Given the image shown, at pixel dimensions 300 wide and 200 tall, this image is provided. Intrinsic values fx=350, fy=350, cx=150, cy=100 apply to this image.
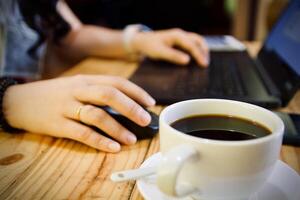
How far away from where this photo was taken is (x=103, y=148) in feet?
1.59

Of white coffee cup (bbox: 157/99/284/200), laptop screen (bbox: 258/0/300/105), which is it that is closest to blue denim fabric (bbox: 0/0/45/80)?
laptop screen (bbox: 258/0/300/105)

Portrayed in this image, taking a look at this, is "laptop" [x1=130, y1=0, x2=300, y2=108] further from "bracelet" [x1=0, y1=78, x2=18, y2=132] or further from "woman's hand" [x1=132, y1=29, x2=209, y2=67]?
"bracelet" [x1=0, y1=78, x2=18, y2=132]

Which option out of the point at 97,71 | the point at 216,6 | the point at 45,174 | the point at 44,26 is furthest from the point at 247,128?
the point at 216,6

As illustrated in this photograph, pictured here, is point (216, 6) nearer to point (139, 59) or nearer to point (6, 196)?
point (139, 59)

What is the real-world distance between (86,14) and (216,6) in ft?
8.81

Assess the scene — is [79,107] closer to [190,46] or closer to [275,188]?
[275,188]

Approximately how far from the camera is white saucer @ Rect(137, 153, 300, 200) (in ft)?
1.16

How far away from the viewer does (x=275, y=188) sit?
37cm

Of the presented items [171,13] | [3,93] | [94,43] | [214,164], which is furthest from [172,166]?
[171,13]

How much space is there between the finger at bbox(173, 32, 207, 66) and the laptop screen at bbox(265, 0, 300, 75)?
174 mm

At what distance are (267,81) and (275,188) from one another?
411 millimetres

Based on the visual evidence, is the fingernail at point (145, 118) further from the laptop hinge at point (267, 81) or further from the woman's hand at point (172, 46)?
the woman's hand at point (172, 46)

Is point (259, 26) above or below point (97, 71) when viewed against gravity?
below

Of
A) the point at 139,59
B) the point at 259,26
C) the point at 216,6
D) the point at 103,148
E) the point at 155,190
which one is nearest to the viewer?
the point at 155,190
